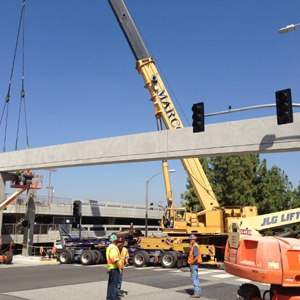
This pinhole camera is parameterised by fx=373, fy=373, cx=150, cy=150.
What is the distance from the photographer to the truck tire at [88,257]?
64.1 ft

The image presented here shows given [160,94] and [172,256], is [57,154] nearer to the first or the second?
[160,94]

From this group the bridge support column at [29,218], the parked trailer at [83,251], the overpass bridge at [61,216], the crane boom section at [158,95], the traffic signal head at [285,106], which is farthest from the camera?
the overpass bridge at [61,216]

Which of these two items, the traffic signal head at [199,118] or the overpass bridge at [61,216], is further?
the overpass bridge at [61,216]

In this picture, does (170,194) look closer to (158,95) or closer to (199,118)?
(158,95)

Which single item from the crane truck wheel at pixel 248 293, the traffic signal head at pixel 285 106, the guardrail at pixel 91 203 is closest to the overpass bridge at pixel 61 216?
the guardrail at pixel 91 203

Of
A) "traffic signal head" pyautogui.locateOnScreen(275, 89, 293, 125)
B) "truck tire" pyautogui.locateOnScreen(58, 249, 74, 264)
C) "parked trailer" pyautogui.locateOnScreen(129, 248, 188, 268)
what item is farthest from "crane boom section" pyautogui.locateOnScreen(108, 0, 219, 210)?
"traffic signal head" pyautogui.locateOnScreen(275, 89, 293, 125)

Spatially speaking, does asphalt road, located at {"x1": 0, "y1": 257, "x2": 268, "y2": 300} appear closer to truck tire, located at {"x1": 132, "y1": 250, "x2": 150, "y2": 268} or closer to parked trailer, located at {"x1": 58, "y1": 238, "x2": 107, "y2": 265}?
truck tire, located at {"x1": 132, "y1": 250, "x2": 150, "y2": 268}

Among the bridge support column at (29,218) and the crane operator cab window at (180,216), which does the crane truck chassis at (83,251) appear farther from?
the bridge support column at (29,218)

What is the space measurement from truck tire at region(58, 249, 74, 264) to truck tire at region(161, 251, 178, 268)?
17.4 ft

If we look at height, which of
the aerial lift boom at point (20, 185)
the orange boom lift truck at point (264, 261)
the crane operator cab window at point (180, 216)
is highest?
the aerial lift boom at point (20, 185)

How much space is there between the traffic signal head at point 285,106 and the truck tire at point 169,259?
29.6 ft

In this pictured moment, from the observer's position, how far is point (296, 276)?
6.47 metres

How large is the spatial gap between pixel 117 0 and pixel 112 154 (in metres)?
11.5

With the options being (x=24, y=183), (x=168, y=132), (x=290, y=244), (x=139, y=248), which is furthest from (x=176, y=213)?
(x=290, y=244)
